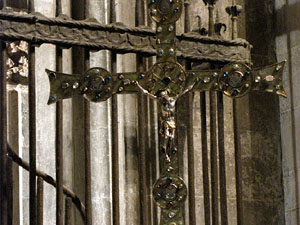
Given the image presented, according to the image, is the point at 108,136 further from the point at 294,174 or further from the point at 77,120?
the point at 294,174

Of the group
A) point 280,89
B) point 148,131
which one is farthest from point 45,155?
point 280,89

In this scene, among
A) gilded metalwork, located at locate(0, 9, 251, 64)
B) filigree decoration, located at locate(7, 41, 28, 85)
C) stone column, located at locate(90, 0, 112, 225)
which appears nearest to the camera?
gilded metalwork, located at locate(0, 9, 251, 64)

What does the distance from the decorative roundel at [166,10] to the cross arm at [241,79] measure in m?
0.41

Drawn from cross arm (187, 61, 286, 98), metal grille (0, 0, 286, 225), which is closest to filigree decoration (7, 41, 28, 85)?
metal grille (0, 0, 286, 225)

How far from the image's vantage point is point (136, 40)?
7430mm

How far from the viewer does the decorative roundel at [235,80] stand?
6988mm

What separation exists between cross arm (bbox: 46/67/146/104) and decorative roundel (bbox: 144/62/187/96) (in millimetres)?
146

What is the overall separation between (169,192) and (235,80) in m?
0.84

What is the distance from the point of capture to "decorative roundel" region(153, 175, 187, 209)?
6559mm

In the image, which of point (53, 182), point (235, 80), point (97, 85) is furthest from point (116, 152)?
point (53, 182)

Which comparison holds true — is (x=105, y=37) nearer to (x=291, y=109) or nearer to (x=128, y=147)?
(x=128, y=147)

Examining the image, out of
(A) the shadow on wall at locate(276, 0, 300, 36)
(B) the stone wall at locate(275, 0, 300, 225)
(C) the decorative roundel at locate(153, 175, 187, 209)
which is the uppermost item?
(A) the shadow on wall at locate(276, 0, 300, 36)

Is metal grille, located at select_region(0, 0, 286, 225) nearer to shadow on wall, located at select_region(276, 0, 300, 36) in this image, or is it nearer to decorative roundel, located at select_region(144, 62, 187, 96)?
decorative roundel, located at select_region(144, 62, 187, 96)

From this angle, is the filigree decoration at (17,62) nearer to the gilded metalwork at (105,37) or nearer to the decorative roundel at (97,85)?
the gilded metalwork at (105,37)
